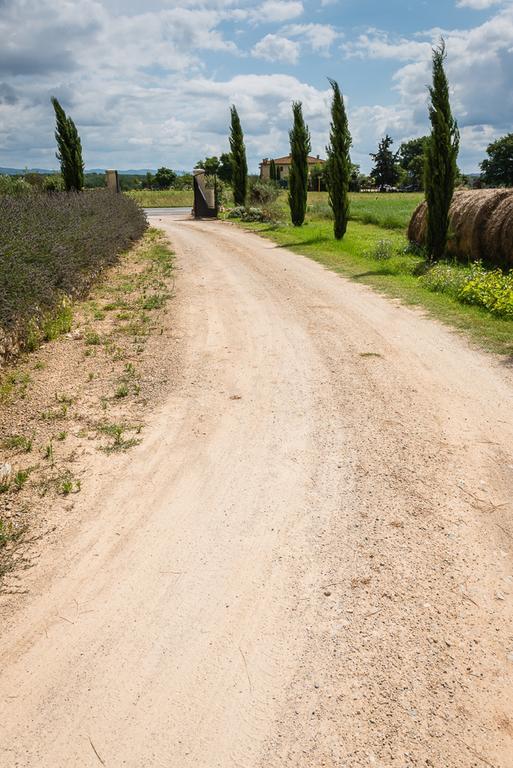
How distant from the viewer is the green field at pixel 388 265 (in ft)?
28.1

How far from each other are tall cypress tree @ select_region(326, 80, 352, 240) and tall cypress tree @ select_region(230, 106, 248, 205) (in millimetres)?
14989

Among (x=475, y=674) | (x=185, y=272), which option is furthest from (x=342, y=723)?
(x=185, y=272)

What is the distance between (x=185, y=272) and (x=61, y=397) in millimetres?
8062

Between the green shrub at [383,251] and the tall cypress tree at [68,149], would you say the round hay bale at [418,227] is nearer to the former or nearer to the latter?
the green shrub at [383,251]

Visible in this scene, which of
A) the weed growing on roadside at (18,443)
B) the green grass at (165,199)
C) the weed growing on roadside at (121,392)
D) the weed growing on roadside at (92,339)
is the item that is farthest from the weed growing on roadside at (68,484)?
the green grass at (165,199)

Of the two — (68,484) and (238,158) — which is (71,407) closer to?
(68,484)

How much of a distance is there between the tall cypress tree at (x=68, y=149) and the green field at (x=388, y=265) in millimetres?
7956

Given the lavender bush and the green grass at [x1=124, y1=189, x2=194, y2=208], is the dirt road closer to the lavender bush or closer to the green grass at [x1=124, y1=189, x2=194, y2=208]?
the lavender bush

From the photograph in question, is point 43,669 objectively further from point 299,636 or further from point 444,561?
point 444,561

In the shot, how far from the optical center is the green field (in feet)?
28.1

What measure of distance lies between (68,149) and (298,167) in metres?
10.1

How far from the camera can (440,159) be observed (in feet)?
44.5

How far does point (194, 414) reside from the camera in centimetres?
558

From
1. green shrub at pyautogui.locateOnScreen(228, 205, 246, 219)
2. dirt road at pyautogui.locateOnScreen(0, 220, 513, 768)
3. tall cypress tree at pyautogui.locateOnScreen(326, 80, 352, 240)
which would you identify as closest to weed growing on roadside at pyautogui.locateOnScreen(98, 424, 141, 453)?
dirt road at pyautogui.locateOnScreen(0, 220, 513, 768)
